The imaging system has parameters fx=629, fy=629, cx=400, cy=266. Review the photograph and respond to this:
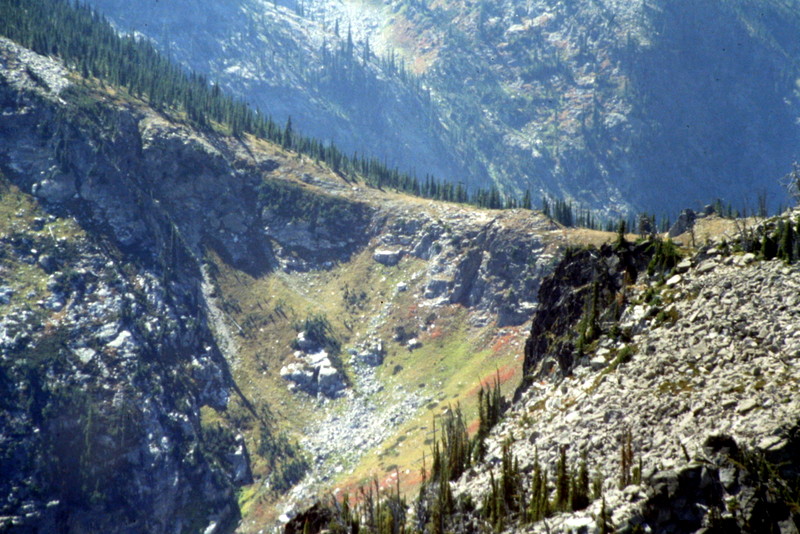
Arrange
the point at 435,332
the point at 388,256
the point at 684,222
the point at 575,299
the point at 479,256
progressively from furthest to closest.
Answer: the point at 388,256
the point at 479,256
the point at 435,332
the point at 684,222
the point at 575,299

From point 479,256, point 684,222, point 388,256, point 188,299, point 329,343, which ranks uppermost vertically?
point 684,222

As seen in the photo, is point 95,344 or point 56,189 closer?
point 95,344

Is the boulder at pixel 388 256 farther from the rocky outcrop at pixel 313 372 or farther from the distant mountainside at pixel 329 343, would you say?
the rocky outcrop at pixel 313 372

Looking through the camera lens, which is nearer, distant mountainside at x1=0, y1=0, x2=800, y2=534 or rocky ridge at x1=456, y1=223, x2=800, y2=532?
rocky ridge at x1=456, y1=223, x2=800, y2=532

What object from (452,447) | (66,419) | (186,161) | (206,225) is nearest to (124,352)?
(66,419)

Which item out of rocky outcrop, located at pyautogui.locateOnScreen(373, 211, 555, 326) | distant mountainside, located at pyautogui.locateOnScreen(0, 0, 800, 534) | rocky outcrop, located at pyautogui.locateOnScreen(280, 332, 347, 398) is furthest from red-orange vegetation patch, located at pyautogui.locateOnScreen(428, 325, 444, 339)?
rocky outcrop, located at pyautogui.locateOnScreen(280, 332, 347, 398)

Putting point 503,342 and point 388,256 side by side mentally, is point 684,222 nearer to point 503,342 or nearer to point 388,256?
point 503,342

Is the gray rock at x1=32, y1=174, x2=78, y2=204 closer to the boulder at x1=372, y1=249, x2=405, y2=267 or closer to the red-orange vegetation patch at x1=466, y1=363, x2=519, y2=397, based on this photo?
the boulder at x1=372, y1=249, x2=405, y2=267

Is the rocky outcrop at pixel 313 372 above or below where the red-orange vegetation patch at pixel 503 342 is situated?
below

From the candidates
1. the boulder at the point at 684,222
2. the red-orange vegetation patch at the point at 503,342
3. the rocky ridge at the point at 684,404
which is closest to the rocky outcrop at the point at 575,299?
the rocky ridge at the point at 684,404

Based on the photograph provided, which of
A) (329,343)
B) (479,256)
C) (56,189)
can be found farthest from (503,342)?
(56,189)

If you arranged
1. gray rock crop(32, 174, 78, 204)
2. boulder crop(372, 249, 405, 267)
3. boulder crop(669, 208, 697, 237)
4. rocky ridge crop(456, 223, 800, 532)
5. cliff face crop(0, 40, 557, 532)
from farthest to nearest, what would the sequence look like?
boulder crop(372, 249, 405, 267) → gray rock crop(32, 174, 78, 204) → cliff face crop(0, 40, 557, 532) → boulder crop(669, 208, 697, 237) → rocky ridge crop(456, 223, 800, 532)
